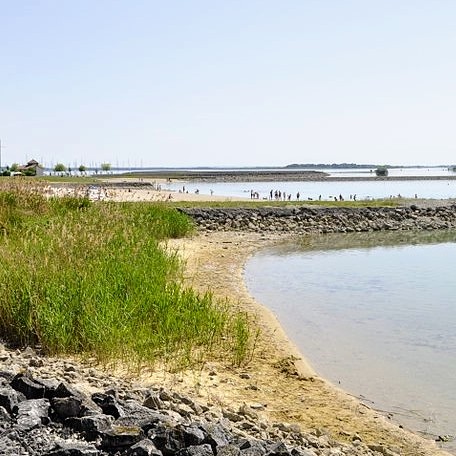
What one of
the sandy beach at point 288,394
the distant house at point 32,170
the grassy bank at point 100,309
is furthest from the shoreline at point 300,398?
the distant house at point 32,170

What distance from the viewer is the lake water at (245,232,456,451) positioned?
874cm

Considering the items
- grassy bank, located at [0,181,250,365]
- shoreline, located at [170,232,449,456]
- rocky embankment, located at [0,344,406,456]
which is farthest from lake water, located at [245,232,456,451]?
rocky embankment, located at [0,344,406,456]

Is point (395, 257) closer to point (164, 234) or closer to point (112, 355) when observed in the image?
point (164, 234)

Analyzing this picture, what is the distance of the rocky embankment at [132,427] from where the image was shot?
16.3 feet

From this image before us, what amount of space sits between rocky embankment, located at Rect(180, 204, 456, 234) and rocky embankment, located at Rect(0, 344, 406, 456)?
22582 millimetres

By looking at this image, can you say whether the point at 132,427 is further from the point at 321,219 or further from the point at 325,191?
the point at 325,191

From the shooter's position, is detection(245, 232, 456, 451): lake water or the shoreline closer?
the shoreline

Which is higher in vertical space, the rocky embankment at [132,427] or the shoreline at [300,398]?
the rocky embankment at [132,427]

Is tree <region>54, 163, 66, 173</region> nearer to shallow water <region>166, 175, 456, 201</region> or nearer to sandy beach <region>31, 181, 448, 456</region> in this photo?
shallow water <region>166, 175, 456, 201</region>

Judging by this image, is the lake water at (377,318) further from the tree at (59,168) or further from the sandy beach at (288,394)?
the tree at (59,168)

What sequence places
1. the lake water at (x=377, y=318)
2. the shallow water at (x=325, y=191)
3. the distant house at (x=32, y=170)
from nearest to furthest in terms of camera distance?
the lake water at (x=377, y=318)
the shallow water at (x=325, y=191)
the distant house at (x=32, y=170)

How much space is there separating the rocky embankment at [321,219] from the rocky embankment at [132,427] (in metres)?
22.6

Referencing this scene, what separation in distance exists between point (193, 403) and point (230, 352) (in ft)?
8.70

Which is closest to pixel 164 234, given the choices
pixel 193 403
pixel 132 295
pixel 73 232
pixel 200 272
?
pixel 200 272
